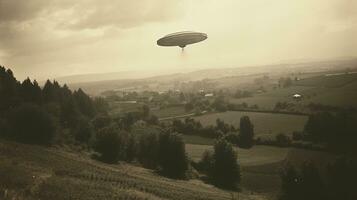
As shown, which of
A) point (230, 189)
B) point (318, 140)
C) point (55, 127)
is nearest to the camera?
point (230, 189)

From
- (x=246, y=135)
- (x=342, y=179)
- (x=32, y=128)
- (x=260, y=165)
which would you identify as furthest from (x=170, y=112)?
(x=342, y=179)

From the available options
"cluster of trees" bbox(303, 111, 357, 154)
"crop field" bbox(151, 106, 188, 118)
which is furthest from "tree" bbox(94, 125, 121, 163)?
"crop field" bbox(151, 106, 188, 118)

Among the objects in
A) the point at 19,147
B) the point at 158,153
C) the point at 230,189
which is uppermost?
the point at 19,147

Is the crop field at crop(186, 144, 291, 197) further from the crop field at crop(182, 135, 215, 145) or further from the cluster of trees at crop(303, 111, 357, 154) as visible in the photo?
the cluster of trees at crop(303, 111, 357, 154)

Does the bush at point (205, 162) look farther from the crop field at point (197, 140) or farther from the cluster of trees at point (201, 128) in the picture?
the cluster of trees at point (201, 128)

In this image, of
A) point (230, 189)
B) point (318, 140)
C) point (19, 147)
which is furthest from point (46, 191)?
point (318, 140)

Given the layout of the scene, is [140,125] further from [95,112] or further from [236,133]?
[236,133]

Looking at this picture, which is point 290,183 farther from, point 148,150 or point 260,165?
point 148,150
